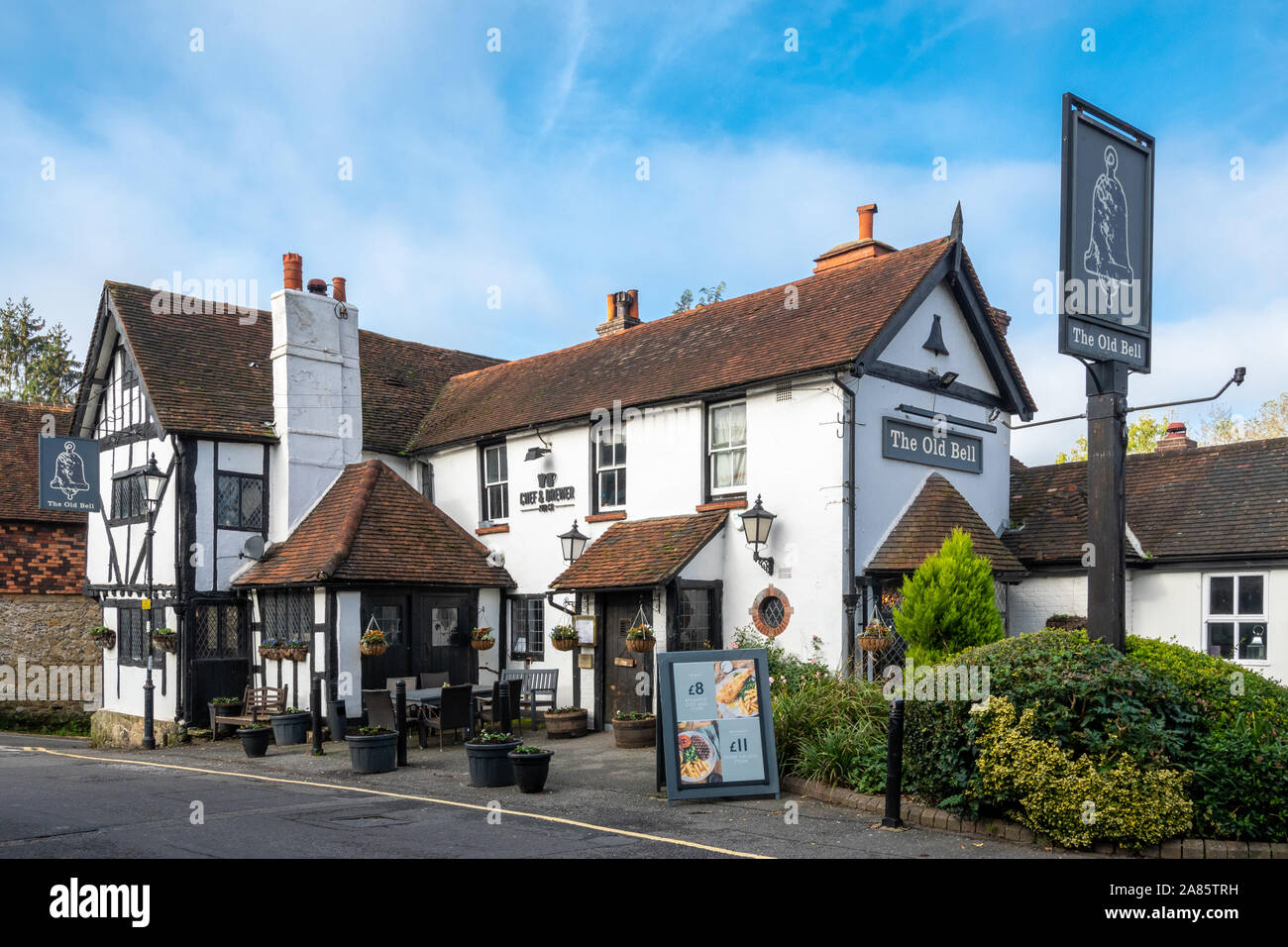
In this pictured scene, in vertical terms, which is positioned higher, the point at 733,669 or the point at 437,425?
the point at 437,425

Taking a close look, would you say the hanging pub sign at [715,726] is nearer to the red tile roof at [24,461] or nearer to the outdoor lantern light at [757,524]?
the outdoor lantern light at [757,524]

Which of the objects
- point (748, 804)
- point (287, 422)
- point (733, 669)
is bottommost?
point (748, 804)

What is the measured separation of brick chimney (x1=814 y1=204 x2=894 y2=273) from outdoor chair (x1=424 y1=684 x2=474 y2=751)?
33.6 feet

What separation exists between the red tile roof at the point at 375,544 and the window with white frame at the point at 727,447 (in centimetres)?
511

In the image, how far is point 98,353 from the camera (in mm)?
22500

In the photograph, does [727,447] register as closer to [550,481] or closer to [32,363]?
[550,481]

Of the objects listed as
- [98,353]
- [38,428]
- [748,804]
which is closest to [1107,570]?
[748,804]

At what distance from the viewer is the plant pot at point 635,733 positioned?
15.6 metres

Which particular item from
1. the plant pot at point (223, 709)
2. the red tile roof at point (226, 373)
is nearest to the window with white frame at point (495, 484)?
the red tile roof at point (226, 373)

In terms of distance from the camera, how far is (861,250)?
20391 millimetres

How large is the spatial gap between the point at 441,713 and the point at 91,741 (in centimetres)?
1076

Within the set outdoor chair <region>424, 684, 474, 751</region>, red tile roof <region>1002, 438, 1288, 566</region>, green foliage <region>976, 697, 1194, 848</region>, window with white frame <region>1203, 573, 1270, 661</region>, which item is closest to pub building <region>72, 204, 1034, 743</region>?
red tile roof <region>1002, 438, 1288, 566</region>

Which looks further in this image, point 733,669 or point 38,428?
point 38,428
